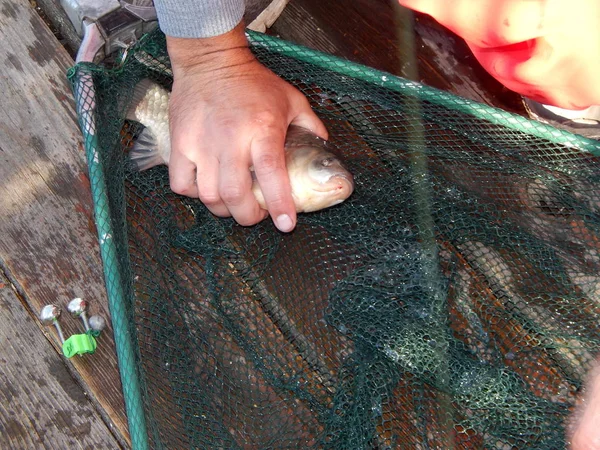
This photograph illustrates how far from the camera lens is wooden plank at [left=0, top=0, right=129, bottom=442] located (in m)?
2.39

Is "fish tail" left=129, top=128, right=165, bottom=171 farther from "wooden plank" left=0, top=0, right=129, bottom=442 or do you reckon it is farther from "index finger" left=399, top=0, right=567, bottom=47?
"index finger" left=399, top=0, right=567, bottom=47

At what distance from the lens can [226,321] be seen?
229cm

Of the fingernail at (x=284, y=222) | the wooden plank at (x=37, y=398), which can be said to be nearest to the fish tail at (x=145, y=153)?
the fingernail at (x=284, y=222)

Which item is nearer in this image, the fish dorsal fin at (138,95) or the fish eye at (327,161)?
the fish eye at (327,161)

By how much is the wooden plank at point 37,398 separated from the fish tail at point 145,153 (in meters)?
0.69

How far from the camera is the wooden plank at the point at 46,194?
94.3 inches

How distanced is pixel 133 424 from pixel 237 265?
69 centimetres

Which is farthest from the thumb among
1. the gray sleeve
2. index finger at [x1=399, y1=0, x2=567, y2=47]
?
index finger at [x1=399, y1=0, x2=567, y2=47]

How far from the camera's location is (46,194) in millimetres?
2549

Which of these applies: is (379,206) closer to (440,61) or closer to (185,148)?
(185,148)

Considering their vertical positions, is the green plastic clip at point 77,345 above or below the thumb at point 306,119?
below

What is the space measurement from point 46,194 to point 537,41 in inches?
72.9

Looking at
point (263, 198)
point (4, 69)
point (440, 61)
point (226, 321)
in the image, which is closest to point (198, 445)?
point (226, 321)

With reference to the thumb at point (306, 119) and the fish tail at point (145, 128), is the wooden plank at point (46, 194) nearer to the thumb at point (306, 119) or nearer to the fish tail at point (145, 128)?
the fish tail at point (145, 128)
